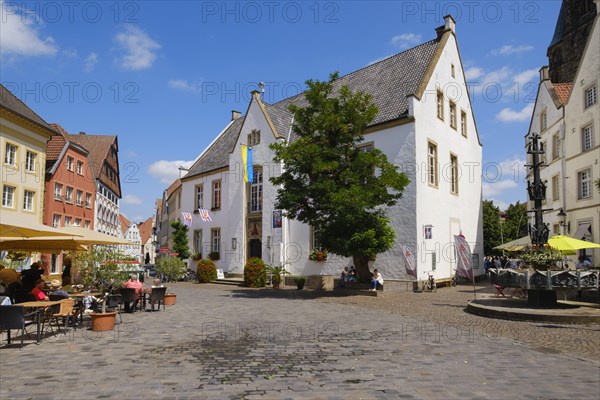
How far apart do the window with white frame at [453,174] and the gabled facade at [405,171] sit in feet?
0.21

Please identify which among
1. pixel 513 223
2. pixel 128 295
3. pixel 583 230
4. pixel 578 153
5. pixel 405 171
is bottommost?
pixel 128 295

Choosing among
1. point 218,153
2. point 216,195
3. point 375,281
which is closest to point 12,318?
point 375,281

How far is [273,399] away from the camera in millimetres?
5715

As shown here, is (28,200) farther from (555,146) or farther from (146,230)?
(146,230)

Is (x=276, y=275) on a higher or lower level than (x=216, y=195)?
lower

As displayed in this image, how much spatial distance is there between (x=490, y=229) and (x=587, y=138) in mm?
24549

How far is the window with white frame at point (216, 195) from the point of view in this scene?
35.4 meters

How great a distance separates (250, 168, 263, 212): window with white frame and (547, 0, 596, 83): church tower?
42719 millimetres

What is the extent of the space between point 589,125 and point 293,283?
20959 mm

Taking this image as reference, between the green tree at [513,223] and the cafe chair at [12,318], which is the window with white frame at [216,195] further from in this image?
the green tree at [513,223]

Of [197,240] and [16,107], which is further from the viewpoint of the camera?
[197,240]

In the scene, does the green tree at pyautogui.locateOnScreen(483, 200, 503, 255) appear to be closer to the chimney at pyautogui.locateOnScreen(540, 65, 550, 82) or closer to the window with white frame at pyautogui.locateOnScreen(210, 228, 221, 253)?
the chimney at pyautogui.locateOnScreen(540, 65, 550, 82)

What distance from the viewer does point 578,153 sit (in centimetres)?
2967

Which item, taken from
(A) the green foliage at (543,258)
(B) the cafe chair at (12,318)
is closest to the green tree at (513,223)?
(A) the green foliage at (543,258)
